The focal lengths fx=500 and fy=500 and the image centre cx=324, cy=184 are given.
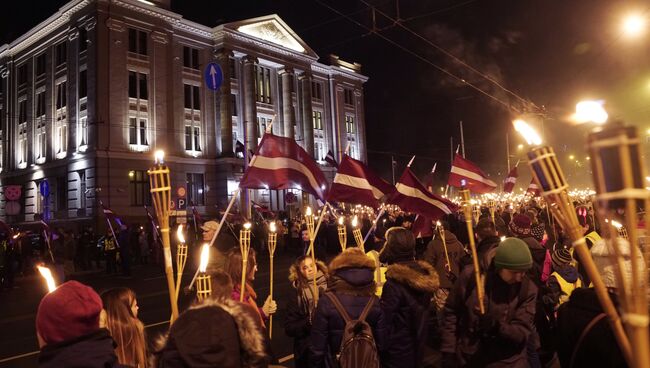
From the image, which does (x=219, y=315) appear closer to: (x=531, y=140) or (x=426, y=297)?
(x=531, y=140)

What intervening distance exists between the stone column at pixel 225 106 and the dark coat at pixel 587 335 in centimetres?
3964

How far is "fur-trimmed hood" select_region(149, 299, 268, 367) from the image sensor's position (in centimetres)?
240

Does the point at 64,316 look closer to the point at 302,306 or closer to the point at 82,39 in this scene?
the point at 302,306

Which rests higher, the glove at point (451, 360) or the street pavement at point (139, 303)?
the glove at point (451, 360)

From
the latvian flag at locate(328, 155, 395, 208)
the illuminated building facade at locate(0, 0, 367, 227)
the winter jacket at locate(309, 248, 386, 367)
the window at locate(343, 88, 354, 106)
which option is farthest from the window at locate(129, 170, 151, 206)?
the winter jacket at locate(309, 248, 386, 367)

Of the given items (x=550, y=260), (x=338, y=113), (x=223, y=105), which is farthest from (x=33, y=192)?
(x=550, y=260)

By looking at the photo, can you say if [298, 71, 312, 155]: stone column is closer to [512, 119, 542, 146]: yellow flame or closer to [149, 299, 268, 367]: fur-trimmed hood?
[149, 299, 268, 367]: fur-trimmed hood

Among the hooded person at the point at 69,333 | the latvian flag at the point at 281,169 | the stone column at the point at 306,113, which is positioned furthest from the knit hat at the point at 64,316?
the stone column at the point at 306,113

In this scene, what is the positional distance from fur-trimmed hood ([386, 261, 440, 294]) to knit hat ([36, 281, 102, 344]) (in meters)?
2.64

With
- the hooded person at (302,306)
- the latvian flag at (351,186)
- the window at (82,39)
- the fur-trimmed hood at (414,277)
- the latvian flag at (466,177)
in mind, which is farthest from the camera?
the window at (82,39)

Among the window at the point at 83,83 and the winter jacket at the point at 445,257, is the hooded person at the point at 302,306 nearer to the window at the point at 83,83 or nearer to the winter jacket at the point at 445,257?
the winter jacket at the point at 445,257

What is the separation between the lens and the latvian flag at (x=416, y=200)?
27.1ft

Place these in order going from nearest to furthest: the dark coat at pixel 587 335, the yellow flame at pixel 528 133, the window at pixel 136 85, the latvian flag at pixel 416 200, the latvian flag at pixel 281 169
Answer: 1. the yellow flame at pixel 528 133
2. the dark coat at pixel 587 335
3. the latvian flag at pixel 281 169
4. the latvian flag at pixel 416 200
5. the window at pixel 136 85

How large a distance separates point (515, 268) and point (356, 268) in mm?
1161
